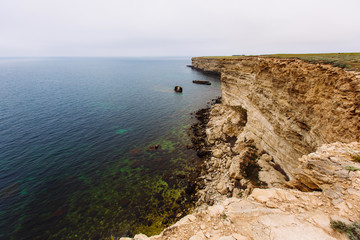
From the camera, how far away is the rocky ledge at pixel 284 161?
7141 mm

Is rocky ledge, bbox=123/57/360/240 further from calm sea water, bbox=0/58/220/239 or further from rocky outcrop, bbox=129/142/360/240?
calm sea water, bbox=0/58/220/239

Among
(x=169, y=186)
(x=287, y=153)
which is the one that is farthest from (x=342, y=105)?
(x=169, y=186)

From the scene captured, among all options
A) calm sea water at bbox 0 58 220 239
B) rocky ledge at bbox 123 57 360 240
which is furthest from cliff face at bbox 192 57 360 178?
calm sea water at bbox 0 58 220 239

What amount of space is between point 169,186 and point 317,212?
744 inches

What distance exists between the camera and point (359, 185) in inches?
291

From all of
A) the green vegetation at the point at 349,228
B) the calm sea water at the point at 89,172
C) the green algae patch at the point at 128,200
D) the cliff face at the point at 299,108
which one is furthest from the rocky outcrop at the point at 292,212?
the calm sea water at the point at 89,172

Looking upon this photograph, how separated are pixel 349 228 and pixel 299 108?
14871 mm

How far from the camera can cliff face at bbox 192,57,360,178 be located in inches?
472

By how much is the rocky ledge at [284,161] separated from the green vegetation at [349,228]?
0.65 ft

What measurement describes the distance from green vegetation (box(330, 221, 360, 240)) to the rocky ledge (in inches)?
7.8

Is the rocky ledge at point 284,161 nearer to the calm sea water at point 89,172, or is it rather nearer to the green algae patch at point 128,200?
the green algae patch at point 128,200

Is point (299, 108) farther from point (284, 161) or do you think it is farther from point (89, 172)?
point (89, 172)

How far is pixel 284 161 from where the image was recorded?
19781 millimetres

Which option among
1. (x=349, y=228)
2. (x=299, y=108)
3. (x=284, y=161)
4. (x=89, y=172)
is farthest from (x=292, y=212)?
(x=89, y=172)
